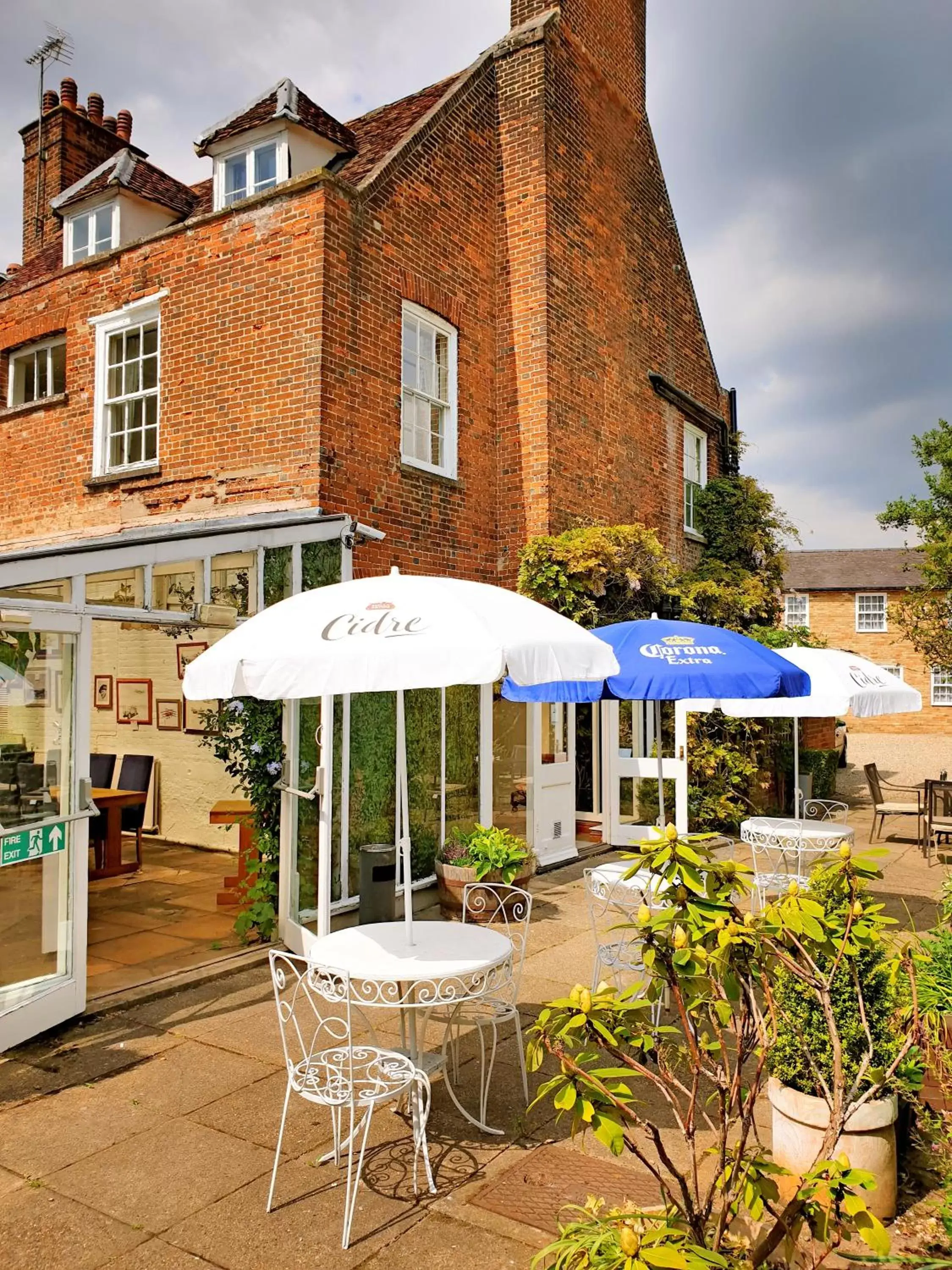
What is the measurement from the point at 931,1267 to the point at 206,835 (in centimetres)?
1108

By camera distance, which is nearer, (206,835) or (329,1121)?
(329,1121)

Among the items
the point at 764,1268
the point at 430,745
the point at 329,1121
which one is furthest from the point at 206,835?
the point at 764,1268

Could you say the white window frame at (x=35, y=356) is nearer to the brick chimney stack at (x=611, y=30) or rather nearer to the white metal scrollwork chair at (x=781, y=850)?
the brick chimney stack at (x=611, y=30)

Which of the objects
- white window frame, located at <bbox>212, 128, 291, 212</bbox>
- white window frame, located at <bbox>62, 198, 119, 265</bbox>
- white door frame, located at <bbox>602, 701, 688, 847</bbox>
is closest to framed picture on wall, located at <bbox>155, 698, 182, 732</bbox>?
white window frame, located at <bbox>62, 198, 119, 265</bbox>

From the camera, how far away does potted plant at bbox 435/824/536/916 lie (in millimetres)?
8781

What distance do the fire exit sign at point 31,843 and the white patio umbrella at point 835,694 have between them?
581 cm

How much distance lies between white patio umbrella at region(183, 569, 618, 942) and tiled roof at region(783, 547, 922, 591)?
32923mm

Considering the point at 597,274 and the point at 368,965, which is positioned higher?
the point at 597,274

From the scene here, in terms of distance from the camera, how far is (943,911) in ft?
21.1

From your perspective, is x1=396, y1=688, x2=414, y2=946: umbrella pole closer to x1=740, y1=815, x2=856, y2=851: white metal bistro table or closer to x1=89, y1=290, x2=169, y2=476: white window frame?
x1=740, y1=815, x2=856, y2=851: white metal bistro table

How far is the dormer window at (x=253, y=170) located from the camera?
10.0 meters

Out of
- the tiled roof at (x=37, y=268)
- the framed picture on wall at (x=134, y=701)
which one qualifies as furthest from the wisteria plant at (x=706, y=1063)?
the tiled roof at (x=37, y=268)

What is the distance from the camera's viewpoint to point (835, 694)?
8.57m

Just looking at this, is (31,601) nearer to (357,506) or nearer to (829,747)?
(357,506)
